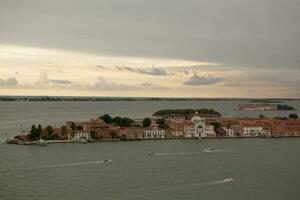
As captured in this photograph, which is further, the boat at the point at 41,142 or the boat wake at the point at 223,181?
the boat at the point at 41,142

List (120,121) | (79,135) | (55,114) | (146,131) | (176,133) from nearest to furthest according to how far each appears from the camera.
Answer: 1. (79,135)
2. (146,131)
3. (176,133)
4. (120,121)
5. (55,114)

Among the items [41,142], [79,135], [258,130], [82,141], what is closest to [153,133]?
[79,135]

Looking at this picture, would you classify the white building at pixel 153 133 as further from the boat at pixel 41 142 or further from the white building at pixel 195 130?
the boat at pixel 41 142

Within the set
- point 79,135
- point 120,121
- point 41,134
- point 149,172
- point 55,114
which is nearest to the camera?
point 149,172

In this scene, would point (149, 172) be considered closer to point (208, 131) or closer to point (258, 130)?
point (208, 131)

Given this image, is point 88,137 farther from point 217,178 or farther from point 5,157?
point 217,178

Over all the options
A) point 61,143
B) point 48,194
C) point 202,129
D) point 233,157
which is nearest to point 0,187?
point 48,194

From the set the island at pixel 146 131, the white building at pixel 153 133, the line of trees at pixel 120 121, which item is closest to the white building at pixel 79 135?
the island at pixel 146 131
